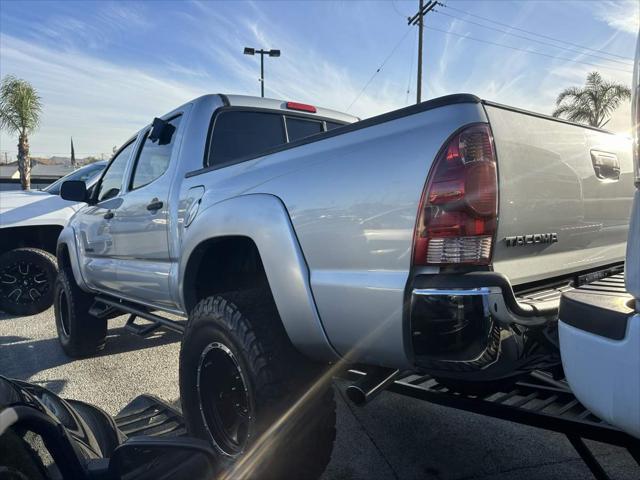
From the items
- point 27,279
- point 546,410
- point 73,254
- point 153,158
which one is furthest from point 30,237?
point 546,410

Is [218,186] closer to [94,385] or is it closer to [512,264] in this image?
[512,264]

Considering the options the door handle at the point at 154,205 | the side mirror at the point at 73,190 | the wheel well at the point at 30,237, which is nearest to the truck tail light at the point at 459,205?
the door handle at the point at 154,205

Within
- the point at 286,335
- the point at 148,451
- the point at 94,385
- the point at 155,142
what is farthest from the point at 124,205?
the point at 148,451

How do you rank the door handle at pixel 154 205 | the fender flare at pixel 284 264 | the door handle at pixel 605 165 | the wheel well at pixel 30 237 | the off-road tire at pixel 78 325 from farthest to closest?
the wheel well at pixel 30 237
the off-road tire at pixel 78 325
the door handle at pixel 154 205
the door handle at pixel 605 165
the fender flare at pixel 284 264

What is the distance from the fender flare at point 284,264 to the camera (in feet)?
7.12

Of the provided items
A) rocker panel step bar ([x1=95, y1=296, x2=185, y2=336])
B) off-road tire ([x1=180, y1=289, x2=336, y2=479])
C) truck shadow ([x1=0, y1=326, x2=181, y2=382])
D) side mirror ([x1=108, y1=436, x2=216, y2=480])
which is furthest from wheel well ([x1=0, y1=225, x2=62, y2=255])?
side mirror ([x1=108, y1=436, x2=216, y2=480])

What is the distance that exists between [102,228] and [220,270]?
71.8 inches

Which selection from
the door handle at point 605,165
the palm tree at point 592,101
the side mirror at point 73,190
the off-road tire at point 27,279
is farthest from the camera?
the palm tree at point 592,101

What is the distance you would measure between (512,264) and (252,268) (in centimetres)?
165

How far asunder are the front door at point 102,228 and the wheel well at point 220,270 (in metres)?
1.39

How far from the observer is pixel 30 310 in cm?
657

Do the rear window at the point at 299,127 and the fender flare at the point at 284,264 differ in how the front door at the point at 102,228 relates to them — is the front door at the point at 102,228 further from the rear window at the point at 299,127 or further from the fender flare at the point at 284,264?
the fender flare at the point at 284,264

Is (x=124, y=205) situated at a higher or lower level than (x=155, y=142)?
lower

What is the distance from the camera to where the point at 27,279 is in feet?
21.5
